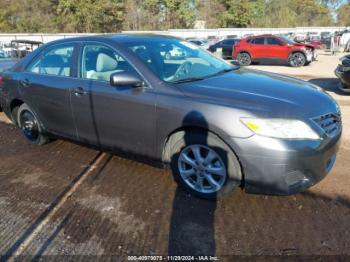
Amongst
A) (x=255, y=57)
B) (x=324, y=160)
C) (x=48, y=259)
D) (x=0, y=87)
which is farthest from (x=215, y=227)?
(x=255, y=57)

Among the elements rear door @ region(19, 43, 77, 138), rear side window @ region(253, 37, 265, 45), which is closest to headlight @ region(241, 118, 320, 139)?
rear door @ region(19, 43, 77, 138)

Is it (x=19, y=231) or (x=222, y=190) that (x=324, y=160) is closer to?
(x=222, y=190)

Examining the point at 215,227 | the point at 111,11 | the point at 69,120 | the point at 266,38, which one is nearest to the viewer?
the point at 215,227

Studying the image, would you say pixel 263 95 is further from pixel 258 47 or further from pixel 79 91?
pixel 258 47

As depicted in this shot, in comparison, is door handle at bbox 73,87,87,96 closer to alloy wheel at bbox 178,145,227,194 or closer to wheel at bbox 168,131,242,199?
wheel at bbox 168,131,242,199

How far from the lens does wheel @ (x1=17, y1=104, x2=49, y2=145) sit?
5.10 metres

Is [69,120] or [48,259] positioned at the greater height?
[69,120]

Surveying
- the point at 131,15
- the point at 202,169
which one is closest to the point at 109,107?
the point at 202,169

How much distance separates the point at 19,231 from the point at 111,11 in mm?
56621

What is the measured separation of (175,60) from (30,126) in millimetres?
2558

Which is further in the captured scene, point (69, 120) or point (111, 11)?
point (111, 11)

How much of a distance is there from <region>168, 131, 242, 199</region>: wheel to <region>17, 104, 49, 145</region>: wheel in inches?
95.3

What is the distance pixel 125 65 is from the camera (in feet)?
12.6

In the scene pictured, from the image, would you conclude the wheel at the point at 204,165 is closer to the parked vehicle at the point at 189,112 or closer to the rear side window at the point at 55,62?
the parked vehicle at the point at 189,112
